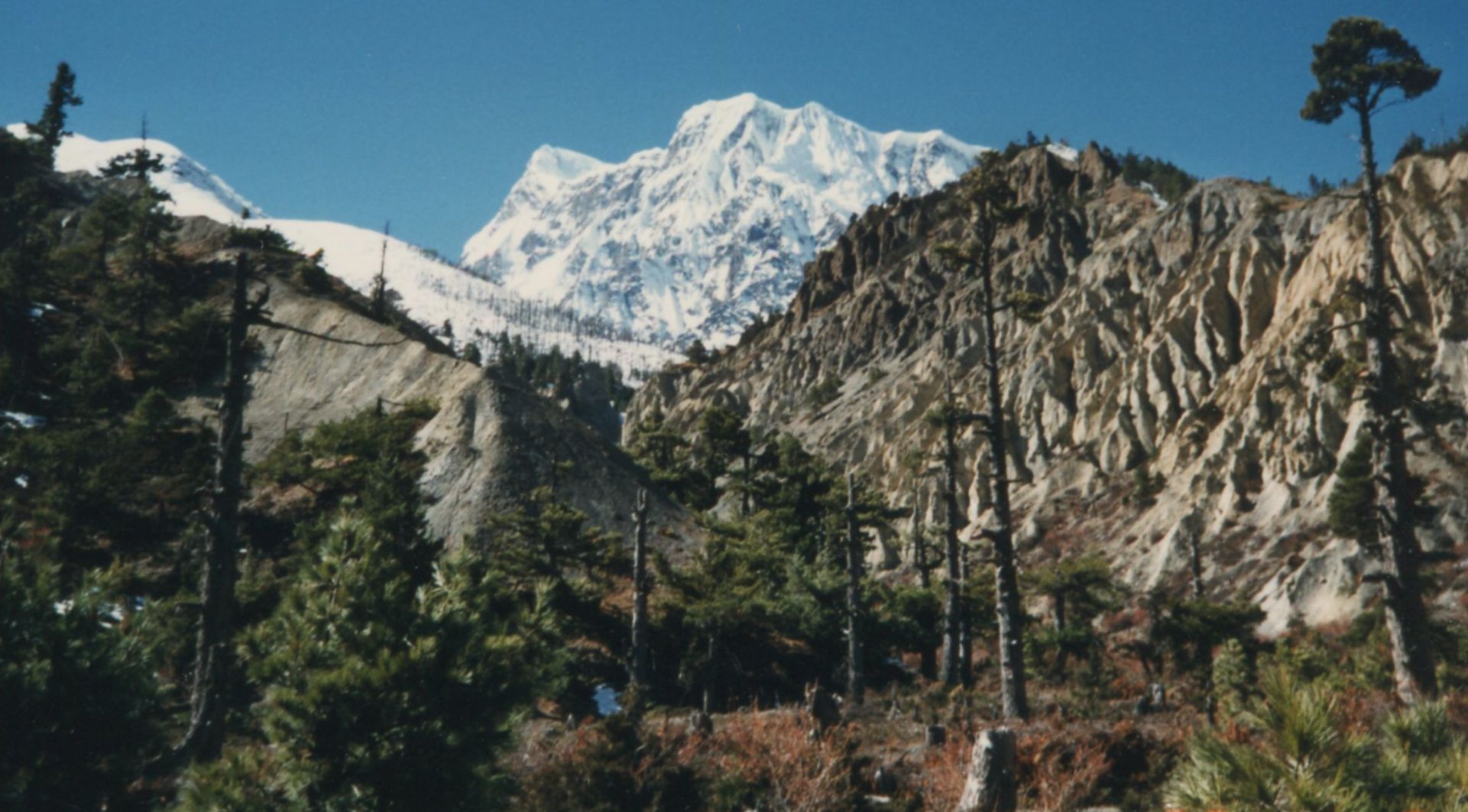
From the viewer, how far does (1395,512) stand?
485 inches

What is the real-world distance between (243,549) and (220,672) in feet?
80.8

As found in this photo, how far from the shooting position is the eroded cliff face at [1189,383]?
52625 millimetres

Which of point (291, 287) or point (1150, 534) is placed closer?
point (291, 287)

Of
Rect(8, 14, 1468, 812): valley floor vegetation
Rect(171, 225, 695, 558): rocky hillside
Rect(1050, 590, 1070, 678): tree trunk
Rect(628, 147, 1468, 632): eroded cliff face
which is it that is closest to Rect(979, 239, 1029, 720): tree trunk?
Rect(8, 14, 1468, 812): valley floor vegetation

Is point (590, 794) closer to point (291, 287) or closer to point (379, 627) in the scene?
point (379, 627)

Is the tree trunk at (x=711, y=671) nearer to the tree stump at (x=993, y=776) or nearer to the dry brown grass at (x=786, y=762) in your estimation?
the dry brown grass at (x=786, y=762)

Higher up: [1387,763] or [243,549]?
[243,549]

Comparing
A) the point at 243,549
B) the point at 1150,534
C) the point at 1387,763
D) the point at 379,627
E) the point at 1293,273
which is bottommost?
the point at 1387,763

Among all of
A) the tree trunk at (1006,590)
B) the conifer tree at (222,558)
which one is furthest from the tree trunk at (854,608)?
the conifer tree at (222,558)

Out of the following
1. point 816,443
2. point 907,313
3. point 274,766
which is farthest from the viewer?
point 907,313

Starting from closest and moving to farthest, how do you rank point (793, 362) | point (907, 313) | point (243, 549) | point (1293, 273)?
point (243, 549)
point (1293, 273)
point (907, 313)
point (793, 362)

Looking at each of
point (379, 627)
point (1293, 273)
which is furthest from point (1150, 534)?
point (379, 627)

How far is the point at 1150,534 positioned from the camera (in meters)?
60.3

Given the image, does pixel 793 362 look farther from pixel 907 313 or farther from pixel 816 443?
pixel 816 443
